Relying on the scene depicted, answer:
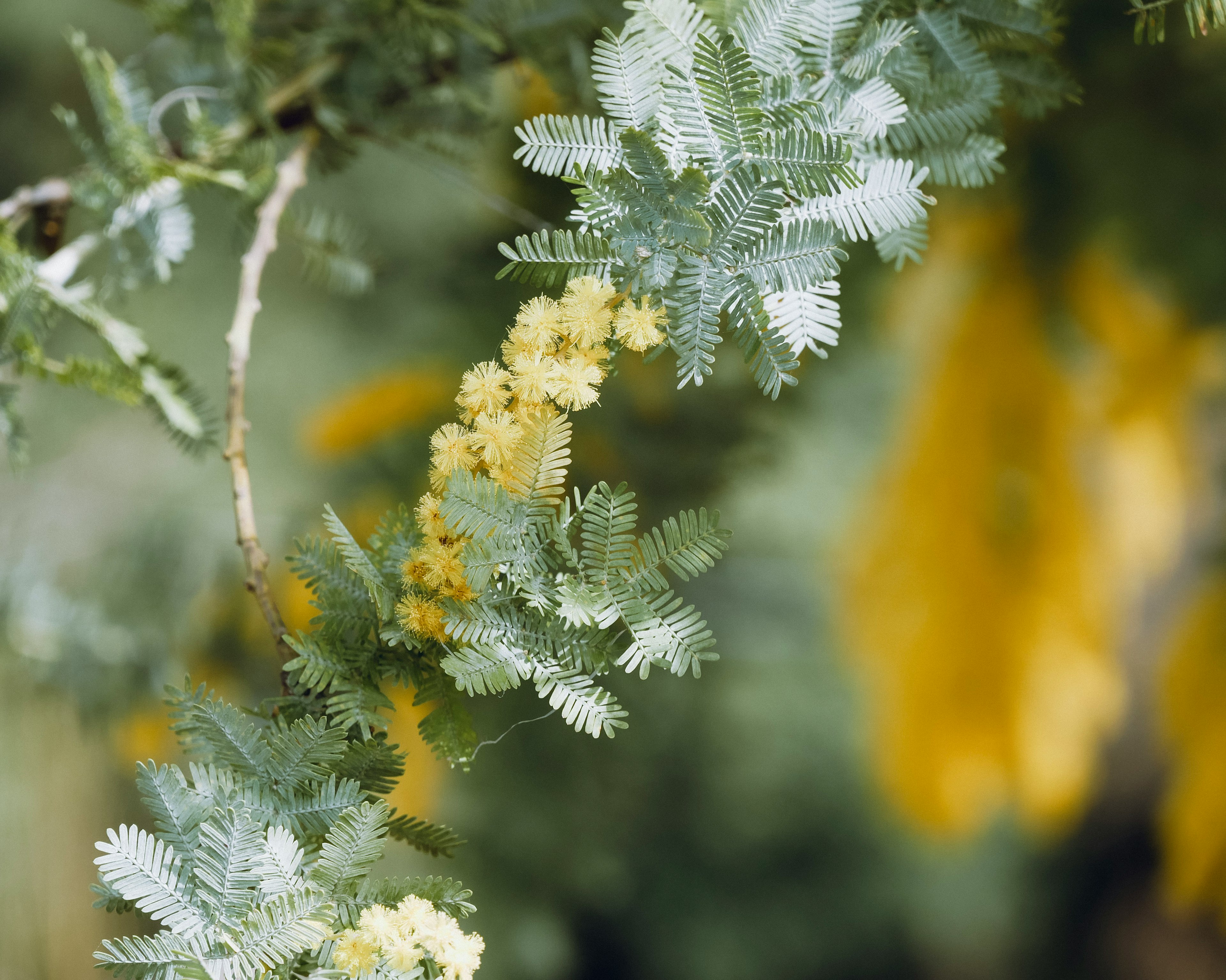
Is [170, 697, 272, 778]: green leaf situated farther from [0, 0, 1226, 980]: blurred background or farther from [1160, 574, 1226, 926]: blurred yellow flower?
[1160, 574, 1226, 926]: blurred yellow flower

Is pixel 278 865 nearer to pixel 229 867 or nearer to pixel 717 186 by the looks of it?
pixel 229 867

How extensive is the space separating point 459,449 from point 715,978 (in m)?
0.68

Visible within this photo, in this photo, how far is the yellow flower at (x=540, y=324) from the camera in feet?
0.59

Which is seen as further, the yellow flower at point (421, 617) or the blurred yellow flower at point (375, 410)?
the blurred yellow flower at point (375, 410)

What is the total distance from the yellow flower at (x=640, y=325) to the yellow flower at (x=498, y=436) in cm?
3

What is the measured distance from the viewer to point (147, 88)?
32cm

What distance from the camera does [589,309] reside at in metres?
0.18

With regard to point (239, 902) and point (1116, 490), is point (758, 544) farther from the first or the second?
point (239, 902)

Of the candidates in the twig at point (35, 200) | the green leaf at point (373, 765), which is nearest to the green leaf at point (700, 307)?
the green leaf at point (373, 765)

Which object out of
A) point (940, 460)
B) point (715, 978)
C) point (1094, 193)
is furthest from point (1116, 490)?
point (715, 978)

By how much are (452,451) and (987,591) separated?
0.66 meters

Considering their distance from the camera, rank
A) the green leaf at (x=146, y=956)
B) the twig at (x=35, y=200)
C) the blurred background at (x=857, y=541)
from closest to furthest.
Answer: the green leaf at (x=146, y=956)
the twig at (x=35, y=200)
the blurred background at (x=857, y=541)

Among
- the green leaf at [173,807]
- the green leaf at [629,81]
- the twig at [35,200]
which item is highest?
the twig at [35,200]

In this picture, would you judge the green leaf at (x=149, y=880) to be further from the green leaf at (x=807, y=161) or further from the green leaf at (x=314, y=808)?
the green leaf at (x=807, y=161)
